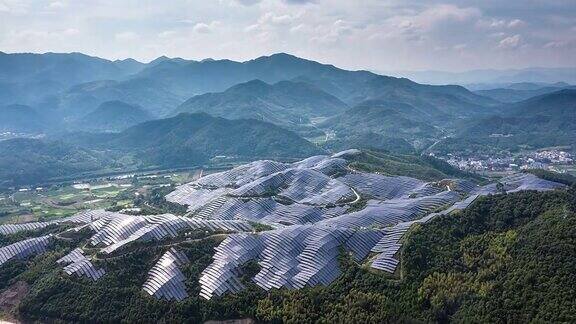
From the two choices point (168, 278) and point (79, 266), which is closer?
point (168, 278)

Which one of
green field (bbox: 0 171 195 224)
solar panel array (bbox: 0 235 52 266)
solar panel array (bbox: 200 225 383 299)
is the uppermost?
solar panel array (bbox: 200 225 383 299)

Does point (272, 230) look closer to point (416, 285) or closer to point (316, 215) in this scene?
point (316, 215)

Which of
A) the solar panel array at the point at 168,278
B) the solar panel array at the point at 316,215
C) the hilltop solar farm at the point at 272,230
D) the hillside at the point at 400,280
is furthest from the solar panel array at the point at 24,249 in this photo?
the solar panel array at the point at 316,215

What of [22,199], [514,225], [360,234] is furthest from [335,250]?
[22,199]

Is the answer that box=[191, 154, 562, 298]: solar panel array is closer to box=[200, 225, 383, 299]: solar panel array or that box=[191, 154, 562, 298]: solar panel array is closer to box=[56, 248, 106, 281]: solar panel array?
box=[200, 225, 383, 299]: solar panel array

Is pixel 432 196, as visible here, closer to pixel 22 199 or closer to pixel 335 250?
pixel 335 250

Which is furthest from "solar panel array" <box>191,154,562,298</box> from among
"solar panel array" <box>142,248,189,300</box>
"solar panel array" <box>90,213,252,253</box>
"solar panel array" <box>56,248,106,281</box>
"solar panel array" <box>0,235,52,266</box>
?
"solar panel array" <box>0,235,52,266</box>

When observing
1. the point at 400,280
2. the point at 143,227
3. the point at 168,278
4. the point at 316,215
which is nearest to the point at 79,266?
the point at 143,227
